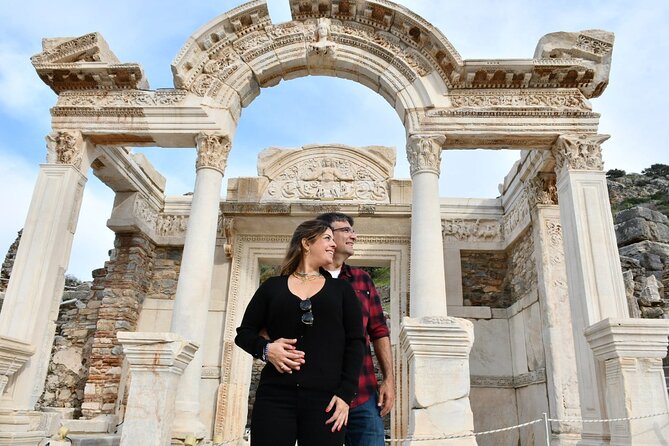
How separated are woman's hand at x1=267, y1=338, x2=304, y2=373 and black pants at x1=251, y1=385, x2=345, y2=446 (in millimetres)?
102

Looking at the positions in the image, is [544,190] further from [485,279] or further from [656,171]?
[656,171]

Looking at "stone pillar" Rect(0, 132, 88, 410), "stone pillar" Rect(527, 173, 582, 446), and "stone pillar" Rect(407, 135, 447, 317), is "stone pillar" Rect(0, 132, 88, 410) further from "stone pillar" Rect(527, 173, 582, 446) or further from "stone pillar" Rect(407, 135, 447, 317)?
"stone pillar" Rect(527, 173, 582, 446)

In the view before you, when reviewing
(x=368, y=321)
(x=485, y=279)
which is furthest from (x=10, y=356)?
(x=485, y=279)

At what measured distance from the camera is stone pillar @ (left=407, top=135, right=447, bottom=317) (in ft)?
22.4

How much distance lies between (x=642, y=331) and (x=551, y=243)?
3.85 meters

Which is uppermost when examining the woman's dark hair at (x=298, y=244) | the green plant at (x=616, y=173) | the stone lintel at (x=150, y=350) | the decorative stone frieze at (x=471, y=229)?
the green plant at (x=616, y=173)

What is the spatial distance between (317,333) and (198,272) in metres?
5.12

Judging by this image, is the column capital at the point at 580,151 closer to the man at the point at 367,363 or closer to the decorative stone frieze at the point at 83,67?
the man at the point at 367,363

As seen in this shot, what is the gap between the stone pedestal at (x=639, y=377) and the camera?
4590 mm

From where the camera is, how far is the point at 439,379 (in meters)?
3.20

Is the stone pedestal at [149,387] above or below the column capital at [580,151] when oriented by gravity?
below

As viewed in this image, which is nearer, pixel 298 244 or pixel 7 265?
pixel 298 244

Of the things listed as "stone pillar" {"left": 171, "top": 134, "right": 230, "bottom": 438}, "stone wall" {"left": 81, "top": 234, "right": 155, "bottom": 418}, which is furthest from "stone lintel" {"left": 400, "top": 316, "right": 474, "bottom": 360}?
"stone wall" {"left": 81, "top": 234, "right": 155, "bottom": 418}

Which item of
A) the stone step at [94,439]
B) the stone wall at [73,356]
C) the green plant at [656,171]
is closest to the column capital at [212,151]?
the stone wall at [73,356]
